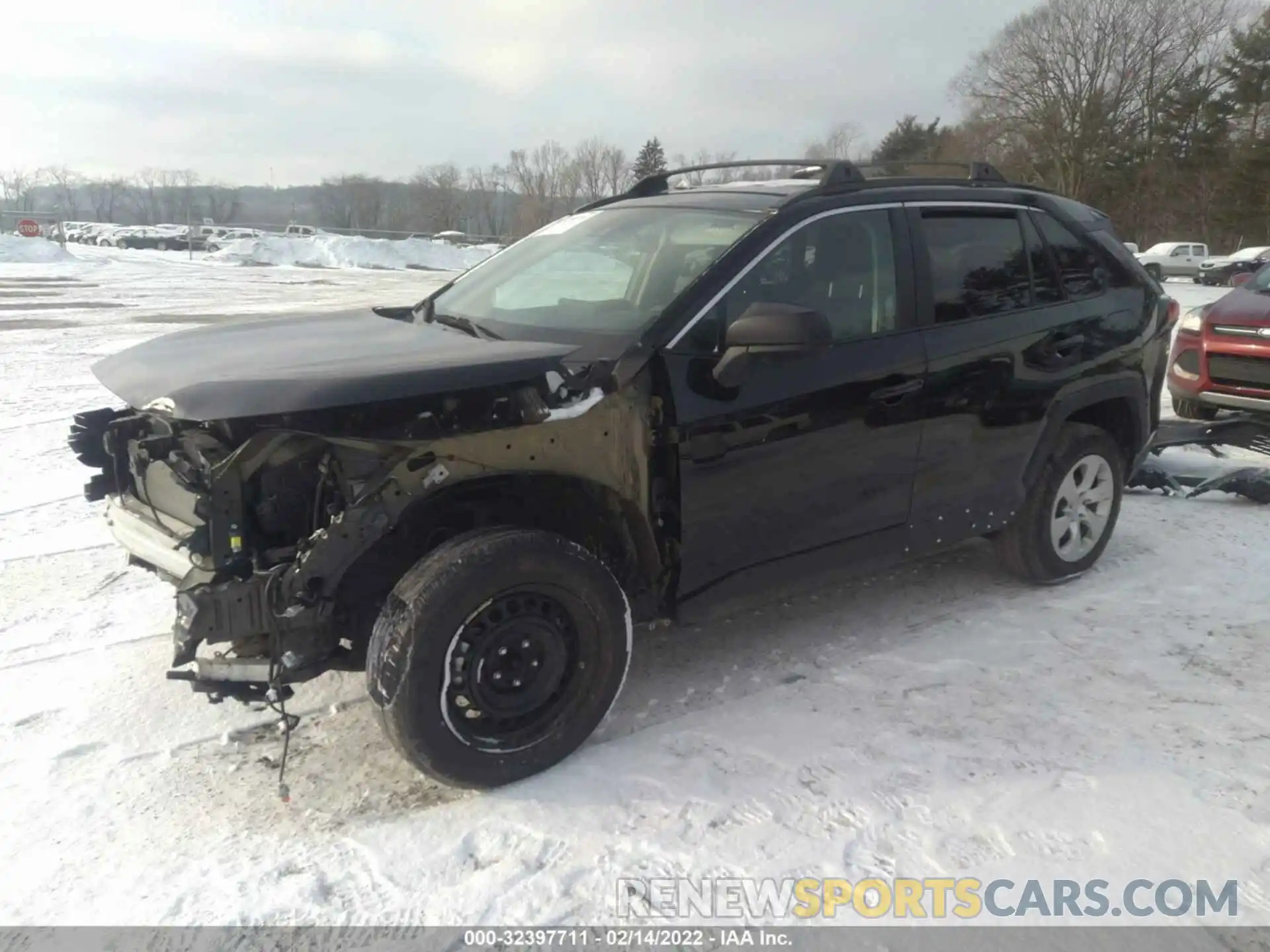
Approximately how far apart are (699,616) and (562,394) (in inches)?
39.2

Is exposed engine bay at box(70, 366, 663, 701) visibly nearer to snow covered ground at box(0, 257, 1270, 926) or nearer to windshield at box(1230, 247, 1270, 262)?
snow covered ground at box(0, 257, 1270, 926)

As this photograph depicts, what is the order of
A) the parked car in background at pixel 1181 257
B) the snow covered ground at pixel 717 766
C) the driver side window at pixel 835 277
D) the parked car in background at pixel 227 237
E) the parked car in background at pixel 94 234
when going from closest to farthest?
the snow covered ground at pixel 717 766 → the driver side window at pixel 835 277 → the parked car in background at pixel 1181 257 → the parked car in background at pixel 227 237 → the parked car in background at pixel 94 234

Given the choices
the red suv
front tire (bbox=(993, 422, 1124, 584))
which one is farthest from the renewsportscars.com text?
the red suv

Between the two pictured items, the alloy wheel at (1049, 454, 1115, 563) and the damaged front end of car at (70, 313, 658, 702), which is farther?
the alloy wheel at (1049, 454, 1115, 563)

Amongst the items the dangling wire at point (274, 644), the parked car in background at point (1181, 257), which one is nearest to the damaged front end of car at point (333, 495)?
the dangling wire at point (274, 644)

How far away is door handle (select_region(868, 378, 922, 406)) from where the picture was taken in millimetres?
3752

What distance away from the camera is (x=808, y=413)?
3.55m

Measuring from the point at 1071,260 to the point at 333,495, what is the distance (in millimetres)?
3653

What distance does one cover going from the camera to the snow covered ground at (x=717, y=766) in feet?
8.77

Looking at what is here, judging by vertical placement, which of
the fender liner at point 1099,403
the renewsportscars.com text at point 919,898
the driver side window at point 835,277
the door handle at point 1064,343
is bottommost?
the renewsportscars.com text at point 919,898

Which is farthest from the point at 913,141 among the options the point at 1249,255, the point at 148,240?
the point at 148,240

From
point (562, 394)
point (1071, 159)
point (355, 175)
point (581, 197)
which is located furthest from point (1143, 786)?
point (355, 175)

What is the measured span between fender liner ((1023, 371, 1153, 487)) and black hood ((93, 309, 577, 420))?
7.94ft

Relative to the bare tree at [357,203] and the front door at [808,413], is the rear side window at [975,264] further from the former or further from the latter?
the bare tree at [357,203]
